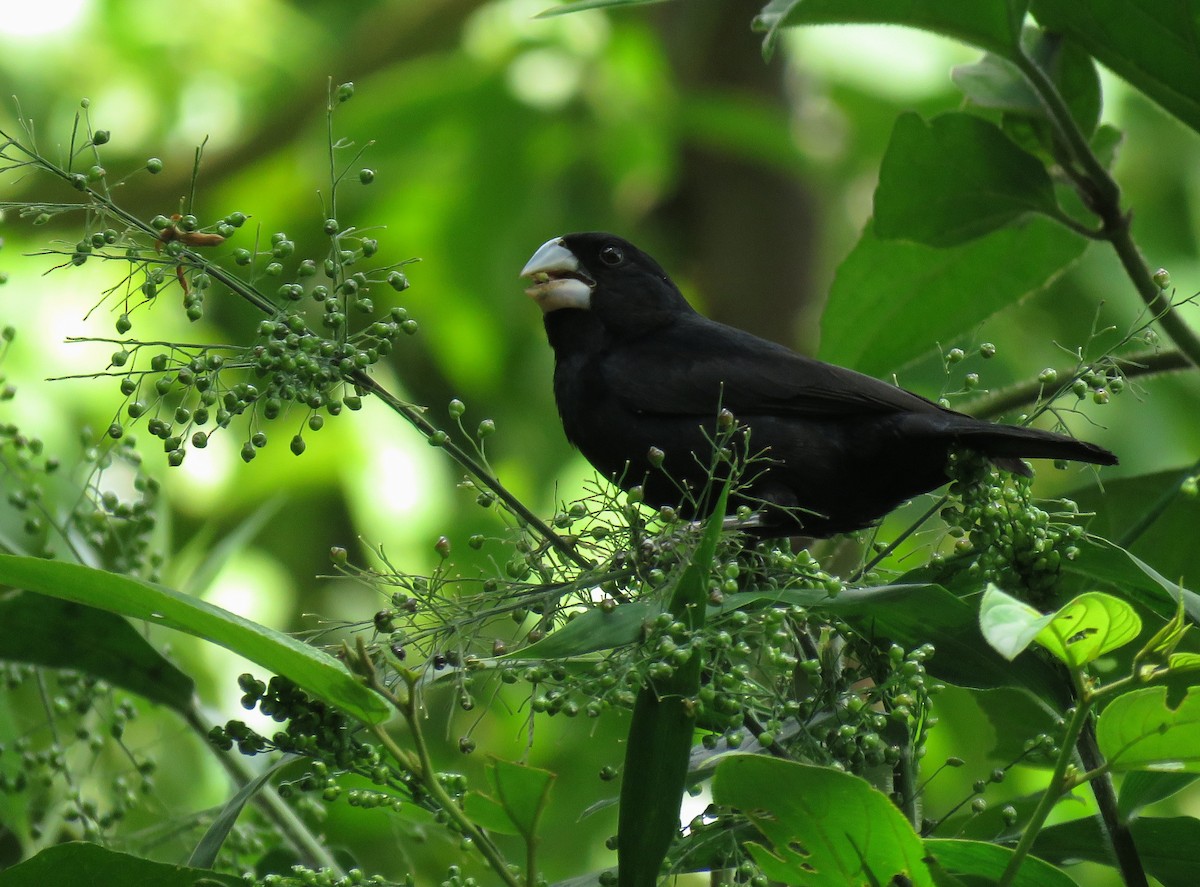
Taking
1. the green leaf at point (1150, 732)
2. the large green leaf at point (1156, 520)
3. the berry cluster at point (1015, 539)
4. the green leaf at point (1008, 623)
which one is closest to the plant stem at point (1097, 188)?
the large green leaf at point (1156, 520)

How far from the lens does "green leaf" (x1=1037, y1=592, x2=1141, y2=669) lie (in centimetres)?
116

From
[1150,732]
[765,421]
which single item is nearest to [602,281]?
[765,421]

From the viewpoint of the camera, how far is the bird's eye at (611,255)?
10.8 ft

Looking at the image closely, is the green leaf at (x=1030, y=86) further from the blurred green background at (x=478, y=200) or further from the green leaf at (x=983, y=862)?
the blurred green background at (x=478, y=200)

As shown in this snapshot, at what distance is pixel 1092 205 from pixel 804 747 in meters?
1.10

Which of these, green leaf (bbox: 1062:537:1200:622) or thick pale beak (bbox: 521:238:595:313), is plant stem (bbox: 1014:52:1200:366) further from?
thick pale beak (bbox: 521:238:595:313)

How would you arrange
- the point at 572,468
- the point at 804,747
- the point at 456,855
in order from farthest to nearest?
the point at 572,468
the point at 456,855
the point at 804,747

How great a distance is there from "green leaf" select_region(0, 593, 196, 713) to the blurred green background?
6.40 ft

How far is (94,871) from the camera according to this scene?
4.85 ft

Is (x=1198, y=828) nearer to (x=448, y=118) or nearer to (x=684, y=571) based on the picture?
(x=684, y=571)

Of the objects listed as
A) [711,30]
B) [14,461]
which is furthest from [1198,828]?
[711,30]

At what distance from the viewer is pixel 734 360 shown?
283 cm

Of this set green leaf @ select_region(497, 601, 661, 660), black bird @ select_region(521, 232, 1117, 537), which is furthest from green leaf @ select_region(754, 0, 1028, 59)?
green leaf @ select_region(497, 601, 661, 660)

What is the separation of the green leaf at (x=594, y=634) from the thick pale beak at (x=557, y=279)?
1784mm
